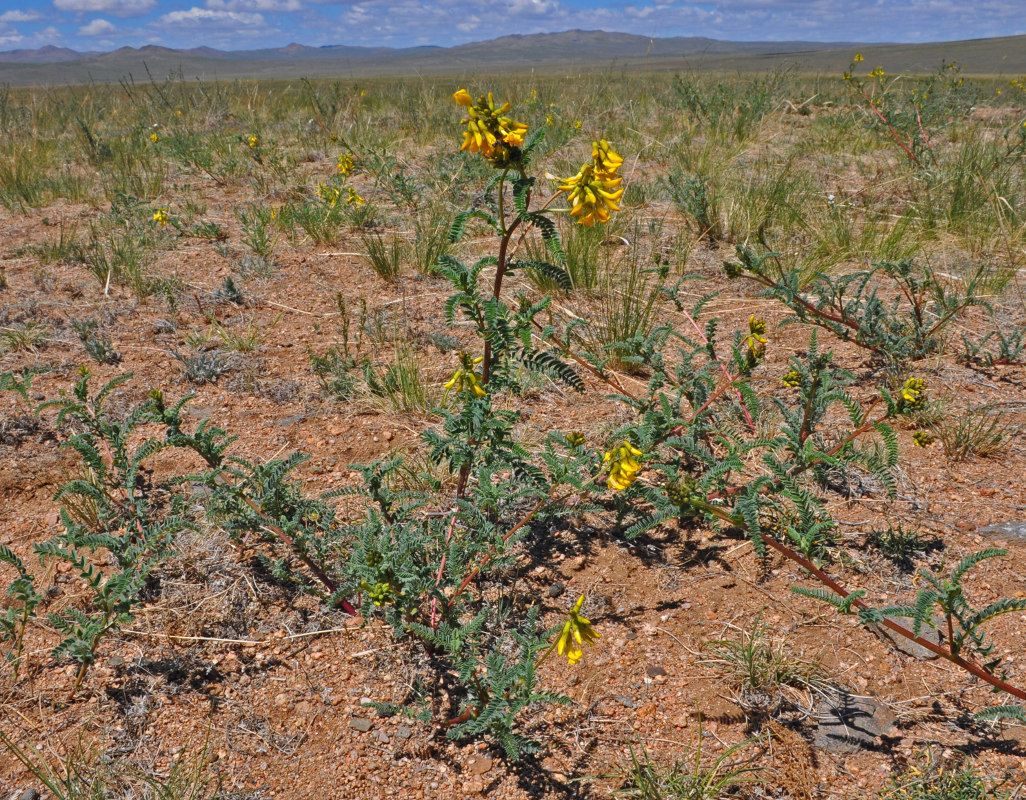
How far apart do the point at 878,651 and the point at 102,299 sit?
12.5 feet

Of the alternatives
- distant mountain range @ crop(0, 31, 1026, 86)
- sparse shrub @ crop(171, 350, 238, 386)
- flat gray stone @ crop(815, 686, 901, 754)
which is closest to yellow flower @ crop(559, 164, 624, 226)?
flat gray stone @ crop(815, 686, 901, 754)

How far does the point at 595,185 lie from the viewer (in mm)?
1393

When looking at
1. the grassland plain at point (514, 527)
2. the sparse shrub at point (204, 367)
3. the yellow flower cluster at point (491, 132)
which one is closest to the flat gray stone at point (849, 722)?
the grassland plain at point (514, 527)

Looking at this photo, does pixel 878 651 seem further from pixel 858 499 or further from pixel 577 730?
pixel 577 730

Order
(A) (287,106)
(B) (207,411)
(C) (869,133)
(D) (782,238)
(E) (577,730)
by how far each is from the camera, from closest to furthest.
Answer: (E) (577,730)
(B) (207,411)
(D) (782,238)
(C) (869,133)
(A) (287,106)

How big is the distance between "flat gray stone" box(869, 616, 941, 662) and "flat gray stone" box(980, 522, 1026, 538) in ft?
1.16

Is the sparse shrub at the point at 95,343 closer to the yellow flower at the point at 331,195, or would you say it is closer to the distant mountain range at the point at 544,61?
the yellow flower at the point at 331,195

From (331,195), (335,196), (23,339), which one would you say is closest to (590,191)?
(23,339)

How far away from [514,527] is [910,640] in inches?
40.5

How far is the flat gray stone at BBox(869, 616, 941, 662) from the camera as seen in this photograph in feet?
5.09

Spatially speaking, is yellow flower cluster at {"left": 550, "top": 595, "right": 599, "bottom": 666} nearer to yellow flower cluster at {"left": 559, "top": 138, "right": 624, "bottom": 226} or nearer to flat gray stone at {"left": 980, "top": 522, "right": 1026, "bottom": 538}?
yellow flower cluster at {"left": 559, "top": 138, "right": 624, "bottom": 226}

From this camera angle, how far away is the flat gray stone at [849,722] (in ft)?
4.52

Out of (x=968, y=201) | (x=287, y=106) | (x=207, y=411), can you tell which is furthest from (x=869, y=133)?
(x=287, y=106)

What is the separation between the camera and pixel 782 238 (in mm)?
3717
